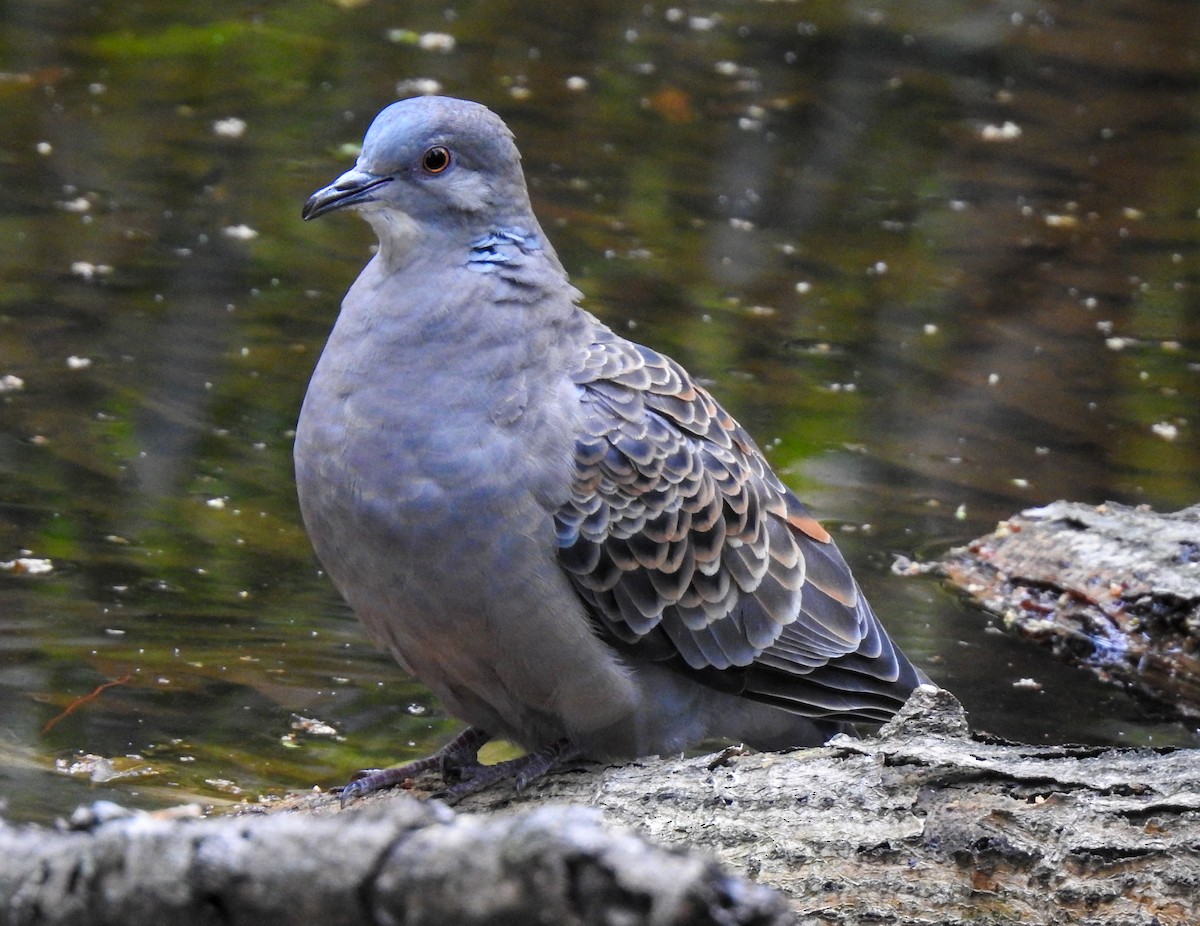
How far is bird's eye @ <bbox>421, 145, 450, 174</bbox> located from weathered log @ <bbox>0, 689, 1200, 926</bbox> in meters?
1.49

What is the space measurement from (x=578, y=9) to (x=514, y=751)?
7.99 metres

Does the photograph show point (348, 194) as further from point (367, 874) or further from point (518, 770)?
point (367, 874)

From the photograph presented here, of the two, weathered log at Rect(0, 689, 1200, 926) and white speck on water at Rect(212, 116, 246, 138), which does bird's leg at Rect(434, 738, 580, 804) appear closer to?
weathered log at Rect(0, 689, 1200, 926)

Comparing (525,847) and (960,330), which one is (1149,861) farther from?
(960,330)

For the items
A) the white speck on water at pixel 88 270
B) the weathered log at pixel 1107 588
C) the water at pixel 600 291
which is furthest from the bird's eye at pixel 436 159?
the white speck on water at pixel 88 270

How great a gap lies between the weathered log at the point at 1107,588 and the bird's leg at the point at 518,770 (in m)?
2.53

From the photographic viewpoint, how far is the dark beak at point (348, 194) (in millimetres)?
3891

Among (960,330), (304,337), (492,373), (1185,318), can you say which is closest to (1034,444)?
(960,330)

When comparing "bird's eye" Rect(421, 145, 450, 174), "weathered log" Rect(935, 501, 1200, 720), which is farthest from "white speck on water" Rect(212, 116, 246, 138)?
"bird's eye" Rect(421, 145, 450, 174)

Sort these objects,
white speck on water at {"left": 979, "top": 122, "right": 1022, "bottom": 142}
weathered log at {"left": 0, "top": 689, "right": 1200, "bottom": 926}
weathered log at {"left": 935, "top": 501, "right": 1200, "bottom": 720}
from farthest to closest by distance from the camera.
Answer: white speck on water at {"left": 979, "top": 122, "right": 1022, "bottom": 142} → weathered log at {"left": 935, "top": 501, "right": 1200, "bottom": 720} → weathered log at {"left": 0, "top": 689, "right": 1200, "bottom": 926}

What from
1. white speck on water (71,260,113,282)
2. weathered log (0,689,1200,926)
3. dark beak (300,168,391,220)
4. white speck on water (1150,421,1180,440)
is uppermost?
dark beak (300,168,391,220)

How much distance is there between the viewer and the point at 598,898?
180 cm

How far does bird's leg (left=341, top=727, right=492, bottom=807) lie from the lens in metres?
3.88

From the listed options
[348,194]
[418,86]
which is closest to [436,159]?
[348,194]
